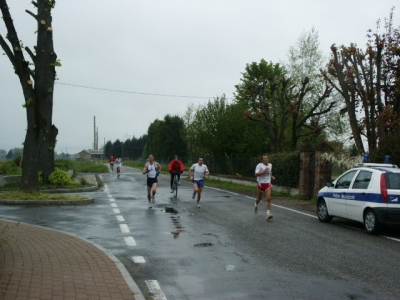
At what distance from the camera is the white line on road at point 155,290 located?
20.1ft

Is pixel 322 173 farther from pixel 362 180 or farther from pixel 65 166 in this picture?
pixel 65 166

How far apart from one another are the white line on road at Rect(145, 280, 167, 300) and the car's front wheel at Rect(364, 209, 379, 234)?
600 cm

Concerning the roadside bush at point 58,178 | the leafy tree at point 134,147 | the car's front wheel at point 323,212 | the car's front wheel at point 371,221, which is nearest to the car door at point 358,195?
the car's front wheel at point 371,221

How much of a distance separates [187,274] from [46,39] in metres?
13.9

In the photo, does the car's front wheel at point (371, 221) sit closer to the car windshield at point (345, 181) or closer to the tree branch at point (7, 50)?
the car windshield at point (345, 181)

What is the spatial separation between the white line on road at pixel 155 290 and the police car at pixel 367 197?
6053mm

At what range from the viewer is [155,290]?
645 cm

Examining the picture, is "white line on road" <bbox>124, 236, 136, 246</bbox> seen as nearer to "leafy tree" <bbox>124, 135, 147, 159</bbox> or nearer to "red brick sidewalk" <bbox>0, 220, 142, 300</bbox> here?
"red brick sidewalk" <bbox>0, 220, 142, 300</bbox>

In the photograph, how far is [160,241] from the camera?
397 inches

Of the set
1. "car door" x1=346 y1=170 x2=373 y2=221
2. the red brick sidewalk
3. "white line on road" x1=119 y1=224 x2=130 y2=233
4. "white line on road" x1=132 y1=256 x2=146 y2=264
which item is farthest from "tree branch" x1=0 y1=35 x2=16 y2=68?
"car door" x1=346 y1=170 x2=373 y2=221

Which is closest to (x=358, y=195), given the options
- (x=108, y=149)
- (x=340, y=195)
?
(x=340, y=195)

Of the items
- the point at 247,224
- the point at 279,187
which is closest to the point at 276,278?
the point at 247,224

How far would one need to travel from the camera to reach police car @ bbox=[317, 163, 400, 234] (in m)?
11.1

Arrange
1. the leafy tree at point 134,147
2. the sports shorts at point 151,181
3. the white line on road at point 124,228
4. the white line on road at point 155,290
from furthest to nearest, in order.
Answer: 1. the leafy tree at point 134,147
2. the sports shorts at point 151,181
3. the white line on road at point 124,228
4. the white line on road at point 155,290
